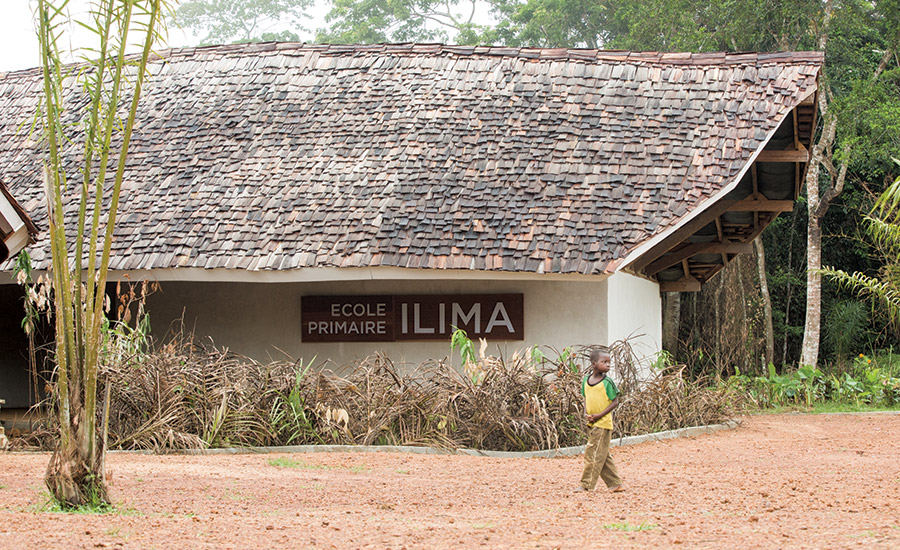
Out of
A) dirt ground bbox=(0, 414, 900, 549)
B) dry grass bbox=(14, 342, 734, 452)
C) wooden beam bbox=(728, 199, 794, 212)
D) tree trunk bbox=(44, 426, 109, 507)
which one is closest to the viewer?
dirt ground bbox=(0, 414, 900, 549)

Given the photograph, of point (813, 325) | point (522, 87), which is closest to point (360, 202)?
point (522, 87)

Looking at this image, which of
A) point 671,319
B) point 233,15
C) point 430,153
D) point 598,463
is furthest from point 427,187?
point 233,15

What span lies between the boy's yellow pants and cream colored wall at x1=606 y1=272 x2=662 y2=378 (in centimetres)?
400

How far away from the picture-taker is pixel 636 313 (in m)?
14.2

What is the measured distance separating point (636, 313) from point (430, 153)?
12.8ft

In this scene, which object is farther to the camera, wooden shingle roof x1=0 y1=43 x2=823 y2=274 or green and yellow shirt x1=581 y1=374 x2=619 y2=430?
wooden shingle roof x1=0 y1=43 x2=823 y2=274

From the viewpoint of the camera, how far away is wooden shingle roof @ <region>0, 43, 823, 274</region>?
36.3 feet

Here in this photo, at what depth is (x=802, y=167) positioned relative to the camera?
13.5 metres

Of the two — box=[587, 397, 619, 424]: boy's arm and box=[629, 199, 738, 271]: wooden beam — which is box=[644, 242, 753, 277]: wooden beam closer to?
box=[629, 199, 738, 271]: wooden beam

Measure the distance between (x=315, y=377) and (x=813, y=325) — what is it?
40.1 feet

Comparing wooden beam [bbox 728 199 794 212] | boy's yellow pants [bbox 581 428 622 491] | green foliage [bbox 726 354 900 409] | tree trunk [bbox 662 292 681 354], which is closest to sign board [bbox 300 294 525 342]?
wooden beam [bbox 728 199 794 212]

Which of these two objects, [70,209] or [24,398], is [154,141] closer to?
[70,209]

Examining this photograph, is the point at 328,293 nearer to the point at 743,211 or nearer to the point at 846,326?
the point at 743,211

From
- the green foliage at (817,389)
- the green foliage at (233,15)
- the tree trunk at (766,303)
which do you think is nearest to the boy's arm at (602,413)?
the green foliage at (817,389)
